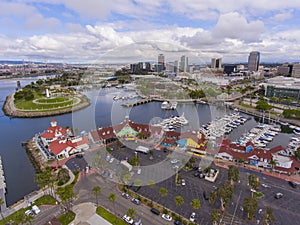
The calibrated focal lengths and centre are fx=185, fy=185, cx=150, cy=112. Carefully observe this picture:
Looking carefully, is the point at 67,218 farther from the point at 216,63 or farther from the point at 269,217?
the point at 216,63

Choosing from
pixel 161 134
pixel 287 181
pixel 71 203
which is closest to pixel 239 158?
pixel 287 181

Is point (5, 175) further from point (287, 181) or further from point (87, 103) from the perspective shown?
point (87, 103)

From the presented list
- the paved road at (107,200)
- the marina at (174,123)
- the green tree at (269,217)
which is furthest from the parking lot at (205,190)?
the marina at (174,123)

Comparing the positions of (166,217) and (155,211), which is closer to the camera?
(166,217)

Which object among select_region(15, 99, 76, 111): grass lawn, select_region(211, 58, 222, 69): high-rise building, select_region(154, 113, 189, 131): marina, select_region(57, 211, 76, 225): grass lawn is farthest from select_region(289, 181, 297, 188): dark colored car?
select_region(211, 58, 222, 69): high-rise building

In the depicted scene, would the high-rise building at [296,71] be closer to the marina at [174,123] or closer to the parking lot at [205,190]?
the marina at [174,123]

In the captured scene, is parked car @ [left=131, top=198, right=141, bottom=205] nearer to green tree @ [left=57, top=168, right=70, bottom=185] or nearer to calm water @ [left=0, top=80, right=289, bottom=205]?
green tree @ [left=57, top=168, right=70, bottom=185]

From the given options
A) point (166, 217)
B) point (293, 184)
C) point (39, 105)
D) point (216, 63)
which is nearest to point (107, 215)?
point (166, 217)
